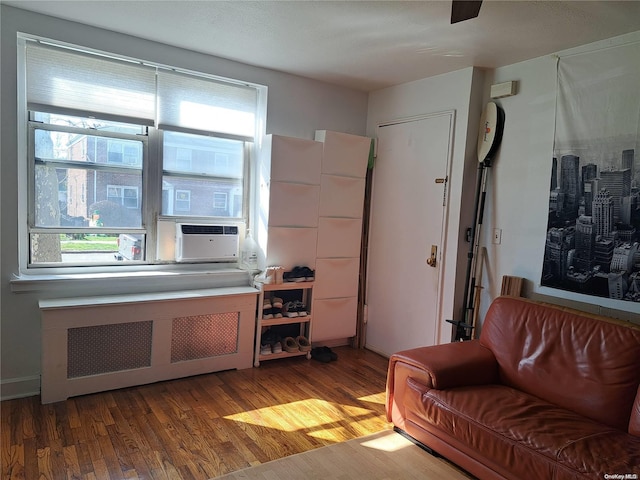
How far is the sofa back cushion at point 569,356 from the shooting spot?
2.17 metres

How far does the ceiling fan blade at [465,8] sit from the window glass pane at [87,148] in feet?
8.28

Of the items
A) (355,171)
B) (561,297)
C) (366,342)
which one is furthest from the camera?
(366,342)

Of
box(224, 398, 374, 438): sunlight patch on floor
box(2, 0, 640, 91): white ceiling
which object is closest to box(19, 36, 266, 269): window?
box(2, 0, 640, 91): white ceiling

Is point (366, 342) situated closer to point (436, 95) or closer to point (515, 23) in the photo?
point (436, 95)

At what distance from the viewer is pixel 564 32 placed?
2.59 meters

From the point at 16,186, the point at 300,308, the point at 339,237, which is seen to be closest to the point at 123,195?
the point at 16,186

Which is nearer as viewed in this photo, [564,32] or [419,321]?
[564,32]

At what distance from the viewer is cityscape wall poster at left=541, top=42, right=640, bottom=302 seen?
8.35 feet

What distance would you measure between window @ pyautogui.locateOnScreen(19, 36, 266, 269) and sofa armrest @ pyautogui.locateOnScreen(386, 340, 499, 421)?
197 centimetres

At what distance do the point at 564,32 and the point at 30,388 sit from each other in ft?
13.2

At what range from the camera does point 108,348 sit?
3000mm

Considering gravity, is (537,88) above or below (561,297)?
above

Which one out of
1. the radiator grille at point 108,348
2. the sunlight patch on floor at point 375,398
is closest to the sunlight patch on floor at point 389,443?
the sunlight patch on floor at point 375,398

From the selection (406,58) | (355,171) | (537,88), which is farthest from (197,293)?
(537,88)
